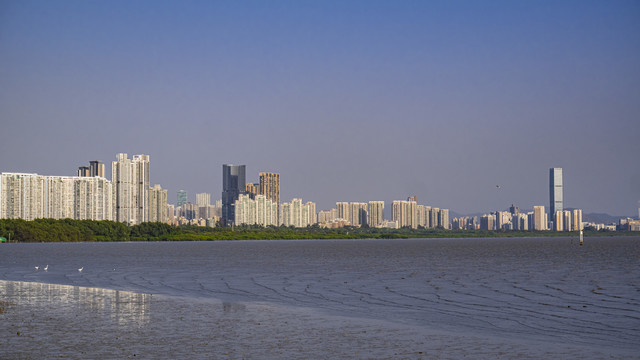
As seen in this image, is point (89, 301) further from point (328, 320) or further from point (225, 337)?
point (225, 337)

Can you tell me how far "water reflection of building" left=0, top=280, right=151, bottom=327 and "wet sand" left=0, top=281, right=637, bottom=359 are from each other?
0.07 meters

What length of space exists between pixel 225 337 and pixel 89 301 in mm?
13793

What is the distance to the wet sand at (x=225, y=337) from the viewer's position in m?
18.6

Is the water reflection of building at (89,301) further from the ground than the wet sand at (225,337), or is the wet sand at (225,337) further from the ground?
the wet sand at (225,337)

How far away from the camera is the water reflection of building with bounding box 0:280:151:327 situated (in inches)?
1052

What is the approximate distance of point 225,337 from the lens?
21.5m

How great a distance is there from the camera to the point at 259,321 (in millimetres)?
Result: 25672

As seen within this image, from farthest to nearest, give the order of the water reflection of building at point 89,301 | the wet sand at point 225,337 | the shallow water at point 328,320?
the water reflection of building at point 89,301 → the shallow water at point 328,320 → the wet sand at point 225,337

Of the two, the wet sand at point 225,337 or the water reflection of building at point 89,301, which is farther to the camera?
the water reflection of building at point 89,301

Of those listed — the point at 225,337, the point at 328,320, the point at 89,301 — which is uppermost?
the point at 225,337

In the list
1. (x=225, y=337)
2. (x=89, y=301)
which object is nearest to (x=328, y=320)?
(x=225, y=337)

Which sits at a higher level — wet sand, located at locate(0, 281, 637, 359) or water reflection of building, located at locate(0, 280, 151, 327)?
wet sand, located at locate(0, 281, 637, 359)

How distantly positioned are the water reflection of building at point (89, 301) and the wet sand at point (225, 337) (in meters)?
0.07

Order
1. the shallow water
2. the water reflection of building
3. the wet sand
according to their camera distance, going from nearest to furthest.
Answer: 1. the wet sand
2. the shallow water
3. the water reflection of building
